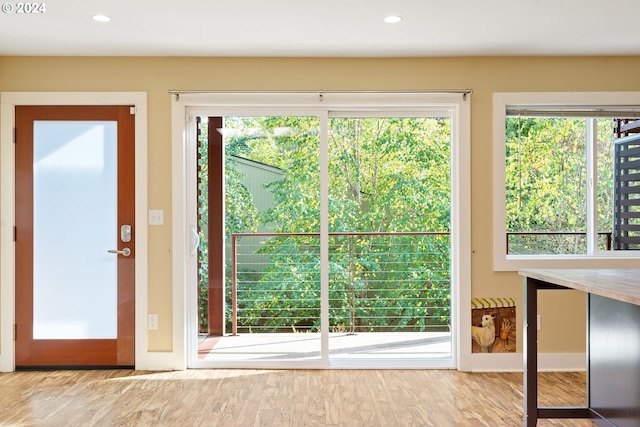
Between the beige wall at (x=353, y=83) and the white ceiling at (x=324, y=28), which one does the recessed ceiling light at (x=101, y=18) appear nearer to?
the white ceiling at (x=324, y=28)

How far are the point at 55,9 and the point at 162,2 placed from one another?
2.10 ft

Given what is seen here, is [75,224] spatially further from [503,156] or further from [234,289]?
[503,156]

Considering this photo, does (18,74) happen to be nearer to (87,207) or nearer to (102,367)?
(87,207)

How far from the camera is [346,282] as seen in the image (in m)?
4.18

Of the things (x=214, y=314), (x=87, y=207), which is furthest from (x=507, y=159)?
(x=87, y=207)

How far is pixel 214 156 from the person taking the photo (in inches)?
163

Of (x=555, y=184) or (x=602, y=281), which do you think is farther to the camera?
(x=555, y=184)

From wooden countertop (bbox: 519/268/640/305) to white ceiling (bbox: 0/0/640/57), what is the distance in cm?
153

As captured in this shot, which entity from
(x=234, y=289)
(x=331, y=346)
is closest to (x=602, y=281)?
Result: (x=331, y=346)

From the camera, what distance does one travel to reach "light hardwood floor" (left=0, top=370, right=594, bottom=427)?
119 inches

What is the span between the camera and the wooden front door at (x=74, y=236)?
158 inches

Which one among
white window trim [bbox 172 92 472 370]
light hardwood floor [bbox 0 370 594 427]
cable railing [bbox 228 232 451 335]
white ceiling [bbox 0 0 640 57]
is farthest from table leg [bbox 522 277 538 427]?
white ceiling [bbox 0 0 640 57]

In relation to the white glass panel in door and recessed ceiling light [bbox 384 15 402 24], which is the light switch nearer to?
the white glass panel in door

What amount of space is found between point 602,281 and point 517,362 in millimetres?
2017
